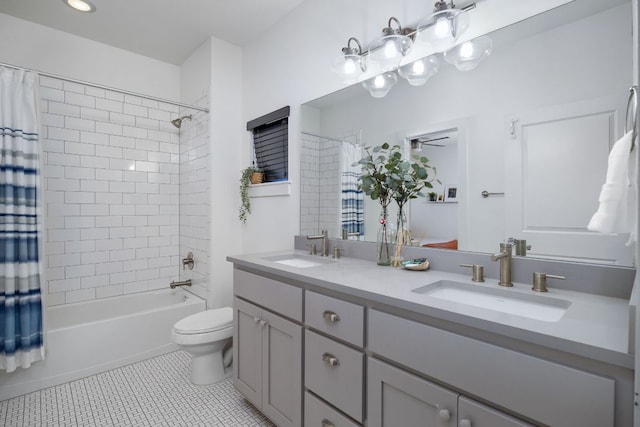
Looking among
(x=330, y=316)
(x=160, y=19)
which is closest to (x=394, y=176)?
(x=330, y=316)

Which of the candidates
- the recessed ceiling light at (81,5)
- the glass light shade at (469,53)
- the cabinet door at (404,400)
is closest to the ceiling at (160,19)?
the recessed ceiling light at (81,5)

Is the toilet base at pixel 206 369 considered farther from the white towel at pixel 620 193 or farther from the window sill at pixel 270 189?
A: the white towel at pixel 620 193

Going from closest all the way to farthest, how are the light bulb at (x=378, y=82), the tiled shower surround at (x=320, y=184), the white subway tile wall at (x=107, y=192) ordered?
the light bulb at (x=378, y=82) → the tiled shower surround at (x=320, y=184) → the white subway tile wall at (x=107, y=192)

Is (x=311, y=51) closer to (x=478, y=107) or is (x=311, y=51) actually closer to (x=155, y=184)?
(x=478, y=107)

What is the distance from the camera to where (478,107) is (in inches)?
56.9

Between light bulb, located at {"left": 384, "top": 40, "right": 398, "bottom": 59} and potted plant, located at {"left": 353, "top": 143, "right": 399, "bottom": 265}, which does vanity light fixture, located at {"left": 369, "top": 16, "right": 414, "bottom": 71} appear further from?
potted plant, located at {"left": 353, "top": 143, "right": 399, "bottom": 265}

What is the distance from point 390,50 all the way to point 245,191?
1.70 meters

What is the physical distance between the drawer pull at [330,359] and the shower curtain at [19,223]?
79.7 inches

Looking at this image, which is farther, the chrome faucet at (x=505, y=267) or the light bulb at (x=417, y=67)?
the light bulb at (x=417, y=67)

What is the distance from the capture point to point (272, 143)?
2672 millimetres

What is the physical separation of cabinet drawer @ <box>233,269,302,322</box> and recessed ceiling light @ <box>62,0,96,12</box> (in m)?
2.31

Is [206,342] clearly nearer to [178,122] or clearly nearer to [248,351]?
[248,351]

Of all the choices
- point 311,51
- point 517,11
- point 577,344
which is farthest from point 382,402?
point 311,51

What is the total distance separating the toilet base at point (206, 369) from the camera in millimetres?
2178
